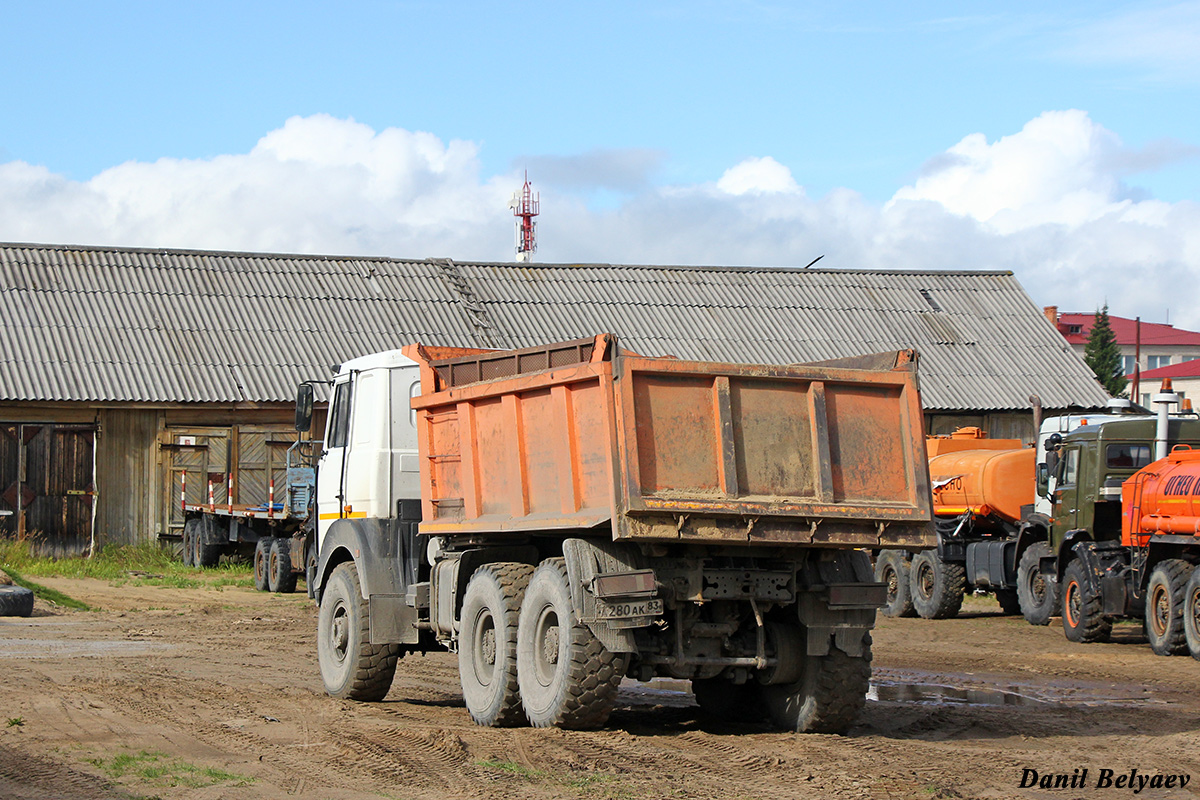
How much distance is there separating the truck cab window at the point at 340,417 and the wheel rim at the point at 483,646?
2.81 metres

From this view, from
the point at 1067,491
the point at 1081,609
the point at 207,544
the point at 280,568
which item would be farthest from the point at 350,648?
the point at 207,544

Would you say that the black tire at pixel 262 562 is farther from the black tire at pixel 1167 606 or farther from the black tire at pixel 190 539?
the black tire at pixel 1167 606

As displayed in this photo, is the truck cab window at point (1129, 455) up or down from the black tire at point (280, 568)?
up

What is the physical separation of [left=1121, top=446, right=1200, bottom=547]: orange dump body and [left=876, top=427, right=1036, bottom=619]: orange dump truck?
4446 mm

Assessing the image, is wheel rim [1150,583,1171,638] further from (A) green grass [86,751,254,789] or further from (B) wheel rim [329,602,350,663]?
(A) green grass [86,751,254,789]

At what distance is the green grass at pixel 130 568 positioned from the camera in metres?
25.5

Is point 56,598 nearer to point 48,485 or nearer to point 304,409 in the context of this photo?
point 48,485

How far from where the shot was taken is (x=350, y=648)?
37.3 feet

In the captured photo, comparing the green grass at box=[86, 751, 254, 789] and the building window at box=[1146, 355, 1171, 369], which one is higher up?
the building window at box=[1146, 355, 1171, 369]

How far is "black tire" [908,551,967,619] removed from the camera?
21969 mm

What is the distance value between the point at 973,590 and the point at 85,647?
13612 mm

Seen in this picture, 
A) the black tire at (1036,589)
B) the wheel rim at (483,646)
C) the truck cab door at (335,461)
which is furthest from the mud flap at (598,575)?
the black tire at (1036,589)

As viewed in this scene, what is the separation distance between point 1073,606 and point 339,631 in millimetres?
10374

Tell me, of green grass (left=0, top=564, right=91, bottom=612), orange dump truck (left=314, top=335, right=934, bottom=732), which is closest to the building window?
green grass (left=0, top=564, right=91, bottom=612)
